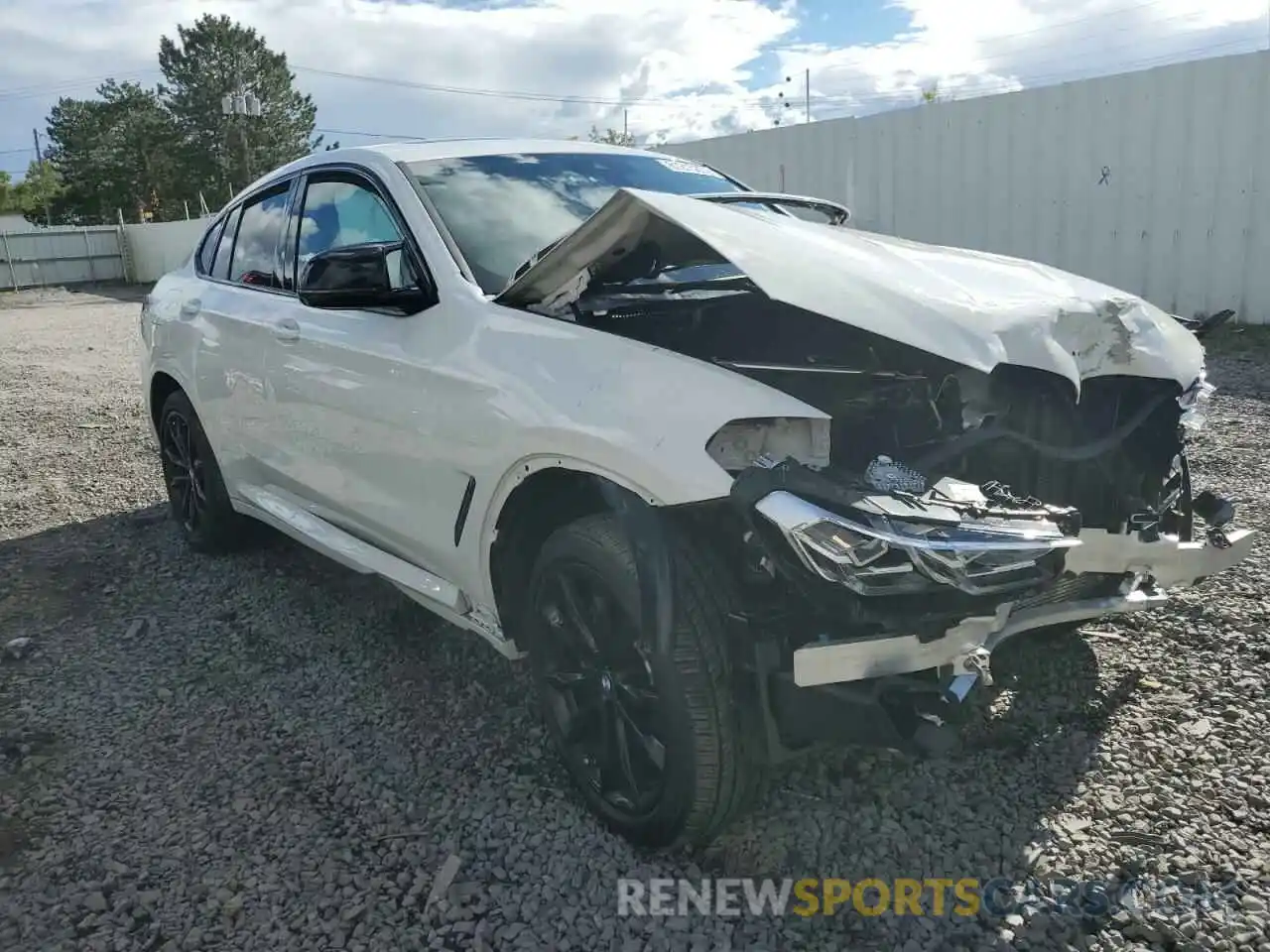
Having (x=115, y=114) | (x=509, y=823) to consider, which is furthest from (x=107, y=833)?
(x=115, y=114)

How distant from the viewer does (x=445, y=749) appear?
306 cm

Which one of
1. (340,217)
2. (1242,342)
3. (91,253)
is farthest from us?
(91,253)

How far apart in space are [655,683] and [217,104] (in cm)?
6073

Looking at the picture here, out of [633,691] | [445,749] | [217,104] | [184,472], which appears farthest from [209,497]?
[217,104]

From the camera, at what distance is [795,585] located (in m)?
2.04

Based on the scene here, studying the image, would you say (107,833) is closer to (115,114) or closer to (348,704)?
(348,704)

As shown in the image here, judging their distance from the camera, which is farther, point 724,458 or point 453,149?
point 453,149

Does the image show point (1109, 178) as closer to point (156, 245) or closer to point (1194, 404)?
point (1194, 404)

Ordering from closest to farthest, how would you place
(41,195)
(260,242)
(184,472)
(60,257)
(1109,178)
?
1. (260,242)
2. (184,472)
3. (1109,178)
4. (60,257)
5. (41,195)

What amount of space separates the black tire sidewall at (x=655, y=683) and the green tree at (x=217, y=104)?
57.5 meters

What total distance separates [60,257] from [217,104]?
100 ft

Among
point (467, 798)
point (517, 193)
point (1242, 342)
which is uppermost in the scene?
point (517, 193)

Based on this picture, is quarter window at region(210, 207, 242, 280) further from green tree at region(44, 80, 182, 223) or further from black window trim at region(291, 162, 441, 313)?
green tree at region(44, 80, 182, 223)

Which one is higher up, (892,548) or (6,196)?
(6,196)
